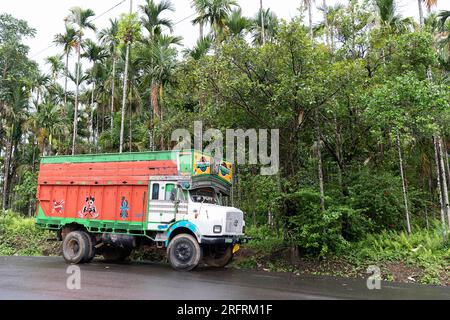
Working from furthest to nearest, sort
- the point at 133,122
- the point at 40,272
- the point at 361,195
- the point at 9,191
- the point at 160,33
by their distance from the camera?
the point at 9,191
the point at 133,122
the point at 160,33
the point at 361,195
the point at 40,272

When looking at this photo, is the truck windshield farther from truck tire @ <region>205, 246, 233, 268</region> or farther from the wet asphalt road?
the wet asphalt road

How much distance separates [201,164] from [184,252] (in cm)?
269

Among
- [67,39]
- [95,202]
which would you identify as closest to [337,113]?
[95,202]

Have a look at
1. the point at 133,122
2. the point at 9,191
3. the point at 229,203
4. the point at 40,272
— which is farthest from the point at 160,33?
the point at 9,191

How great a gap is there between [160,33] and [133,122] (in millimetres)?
7432

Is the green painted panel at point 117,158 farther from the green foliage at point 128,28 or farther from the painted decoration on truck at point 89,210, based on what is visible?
the green foliage at point 128,28

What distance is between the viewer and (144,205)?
12.1 m

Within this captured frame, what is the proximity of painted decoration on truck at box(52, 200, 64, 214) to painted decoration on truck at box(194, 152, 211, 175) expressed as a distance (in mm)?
5262

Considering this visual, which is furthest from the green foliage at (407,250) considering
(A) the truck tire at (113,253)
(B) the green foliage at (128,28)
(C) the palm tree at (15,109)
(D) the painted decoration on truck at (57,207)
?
(C) the palm tree at (15,109)

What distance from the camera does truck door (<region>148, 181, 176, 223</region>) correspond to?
11.8m

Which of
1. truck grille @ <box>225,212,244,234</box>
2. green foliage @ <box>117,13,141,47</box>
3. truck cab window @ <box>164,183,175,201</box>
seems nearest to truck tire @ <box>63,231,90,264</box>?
truck cab window @ <box>164,183,175,201</box>
